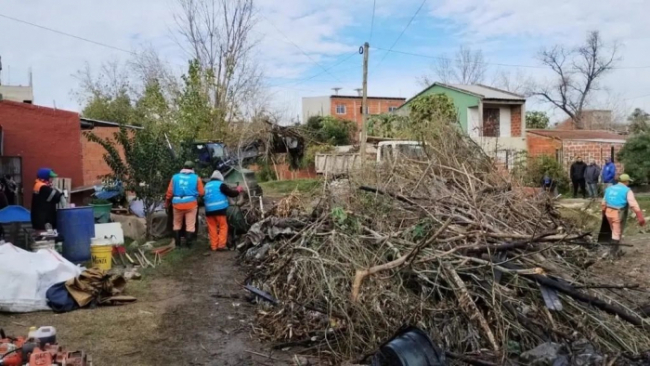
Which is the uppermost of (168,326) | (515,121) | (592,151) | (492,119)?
(492,119)

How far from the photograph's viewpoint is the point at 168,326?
600 cm

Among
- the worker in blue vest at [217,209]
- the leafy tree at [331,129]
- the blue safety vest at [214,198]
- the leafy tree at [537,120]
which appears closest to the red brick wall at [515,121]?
the leafy tree at [331,129]

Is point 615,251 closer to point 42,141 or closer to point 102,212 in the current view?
point 102,212

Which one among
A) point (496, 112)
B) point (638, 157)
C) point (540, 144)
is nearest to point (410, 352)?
point (638, 157)

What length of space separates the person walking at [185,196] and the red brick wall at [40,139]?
361 cm

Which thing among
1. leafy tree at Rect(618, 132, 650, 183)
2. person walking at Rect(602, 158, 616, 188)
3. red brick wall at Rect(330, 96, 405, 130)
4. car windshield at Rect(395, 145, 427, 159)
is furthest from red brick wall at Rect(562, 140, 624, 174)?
red brick wall at Rect(330, 96, 405, 130)

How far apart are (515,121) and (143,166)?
21.2 meters

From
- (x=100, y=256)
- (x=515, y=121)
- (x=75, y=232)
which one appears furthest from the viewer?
(x=515, y=121)

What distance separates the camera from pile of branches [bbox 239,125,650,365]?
199 inches

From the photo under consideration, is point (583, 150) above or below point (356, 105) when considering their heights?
below

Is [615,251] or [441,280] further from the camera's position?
[615,251]

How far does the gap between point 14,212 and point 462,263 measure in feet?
21.1

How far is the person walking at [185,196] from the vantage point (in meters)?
9.68

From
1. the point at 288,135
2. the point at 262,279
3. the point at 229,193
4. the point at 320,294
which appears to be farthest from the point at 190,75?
the point at 320,294
